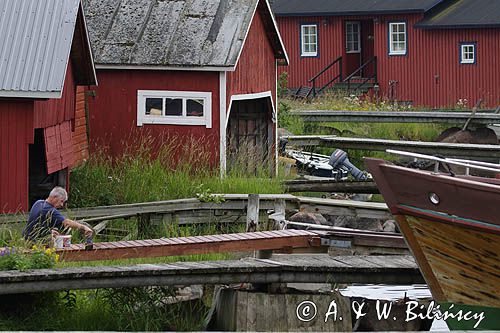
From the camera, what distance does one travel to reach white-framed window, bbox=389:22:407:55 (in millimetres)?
41438

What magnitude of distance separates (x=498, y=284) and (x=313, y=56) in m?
32.0

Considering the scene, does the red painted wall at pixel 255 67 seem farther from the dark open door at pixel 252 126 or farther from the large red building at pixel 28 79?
the large red building at pixel 28 79

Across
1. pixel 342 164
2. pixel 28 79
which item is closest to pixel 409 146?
pixel 342 164

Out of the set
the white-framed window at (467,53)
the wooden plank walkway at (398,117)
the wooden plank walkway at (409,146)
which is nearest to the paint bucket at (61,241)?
the wooden plank walkway at (409,146)

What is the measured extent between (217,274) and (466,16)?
1190 inches

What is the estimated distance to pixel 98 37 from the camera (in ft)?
74.0

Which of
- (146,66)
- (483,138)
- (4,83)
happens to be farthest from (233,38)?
(483,138)

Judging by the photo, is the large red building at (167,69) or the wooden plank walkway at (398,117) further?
the wooden plank walkway at (398,117)

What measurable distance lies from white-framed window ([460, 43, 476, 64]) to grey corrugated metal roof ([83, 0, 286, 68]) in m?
18.5

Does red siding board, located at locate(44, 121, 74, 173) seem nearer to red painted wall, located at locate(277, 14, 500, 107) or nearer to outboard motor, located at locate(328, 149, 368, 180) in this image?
outboard motor, located at locate(328, 149, 368, 180)

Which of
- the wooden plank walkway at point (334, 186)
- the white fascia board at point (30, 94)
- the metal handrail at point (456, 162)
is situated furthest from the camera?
the wooden plank walkway at point (334, 186)

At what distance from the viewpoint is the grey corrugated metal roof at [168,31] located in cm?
2200

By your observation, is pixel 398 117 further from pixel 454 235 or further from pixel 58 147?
pixel 454 235

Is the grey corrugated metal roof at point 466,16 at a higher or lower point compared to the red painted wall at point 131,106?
higher
